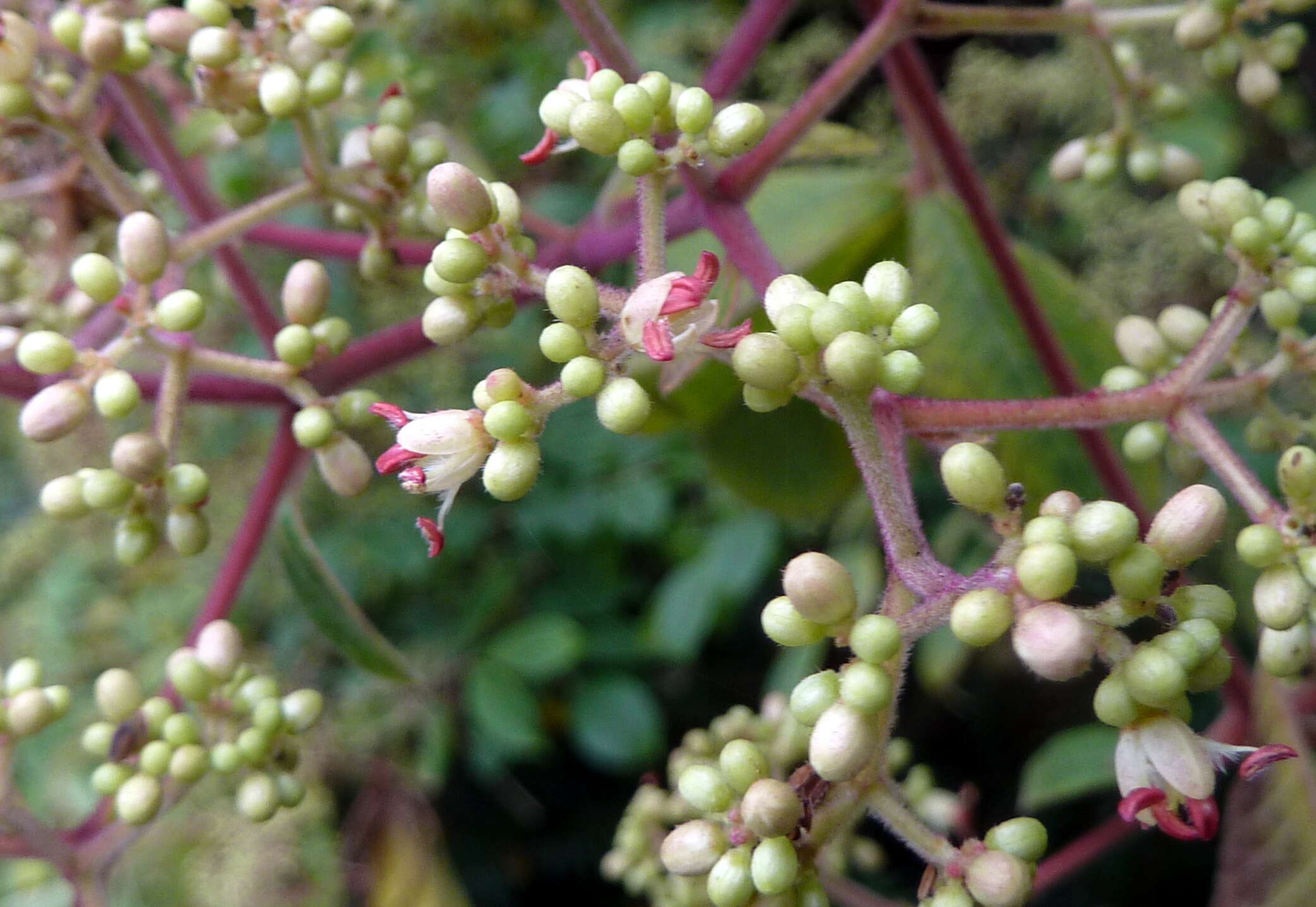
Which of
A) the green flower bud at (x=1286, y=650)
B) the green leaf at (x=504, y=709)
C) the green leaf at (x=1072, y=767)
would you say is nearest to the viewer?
the green flower bud at (x=1286, y=650)

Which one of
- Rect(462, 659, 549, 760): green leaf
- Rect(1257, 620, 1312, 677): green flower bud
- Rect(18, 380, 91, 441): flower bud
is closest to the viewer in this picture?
Rect(1257, 620, 1312, 677): green flower bud

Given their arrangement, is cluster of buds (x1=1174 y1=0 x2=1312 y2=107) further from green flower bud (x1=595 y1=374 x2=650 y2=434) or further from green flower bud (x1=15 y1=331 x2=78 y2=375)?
green flower bud (x1=15 y1=331 x2=78 y2=375)

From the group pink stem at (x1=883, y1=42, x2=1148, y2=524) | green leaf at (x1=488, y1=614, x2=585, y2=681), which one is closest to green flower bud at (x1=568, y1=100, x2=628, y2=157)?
pink stem at (x1=883, y1=42, x2=1148, y2=524)

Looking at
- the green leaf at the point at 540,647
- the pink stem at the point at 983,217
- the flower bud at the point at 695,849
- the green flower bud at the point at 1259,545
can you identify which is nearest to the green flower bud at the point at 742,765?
the flower bud at the point at 695,849

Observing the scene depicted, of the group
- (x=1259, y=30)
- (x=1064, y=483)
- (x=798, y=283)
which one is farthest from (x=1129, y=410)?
(x=1259, y=30)

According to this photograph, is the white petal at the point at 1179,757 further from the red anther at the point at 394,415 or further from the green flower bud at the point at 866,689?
the red anther at the point at 394,415

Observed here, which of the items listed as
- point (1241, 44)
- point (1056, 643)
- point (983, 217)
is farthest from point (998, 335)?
point (1056, 643)

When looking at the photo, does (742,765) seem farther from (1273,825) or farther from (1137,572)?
(1273,825)

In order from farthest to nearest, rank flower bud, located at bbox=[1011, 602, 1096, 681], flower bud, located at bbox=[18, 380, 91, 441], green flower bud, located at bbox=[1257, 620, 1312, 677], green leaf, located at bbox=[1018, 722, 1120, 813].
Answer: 1. green leaf, located at bbox=[1018, 722, 1120, 813]
2. flower bud, located at bbox=[18, 380, 91, 441]
3. green flower bud, located at bbox=[1257, 620, 1312, 677]
4. flower bud, located at bbox=[1011, 602, 1096, 681]

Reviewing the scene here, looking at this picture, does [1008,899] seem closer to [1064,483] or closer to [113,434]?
[1064,483]
